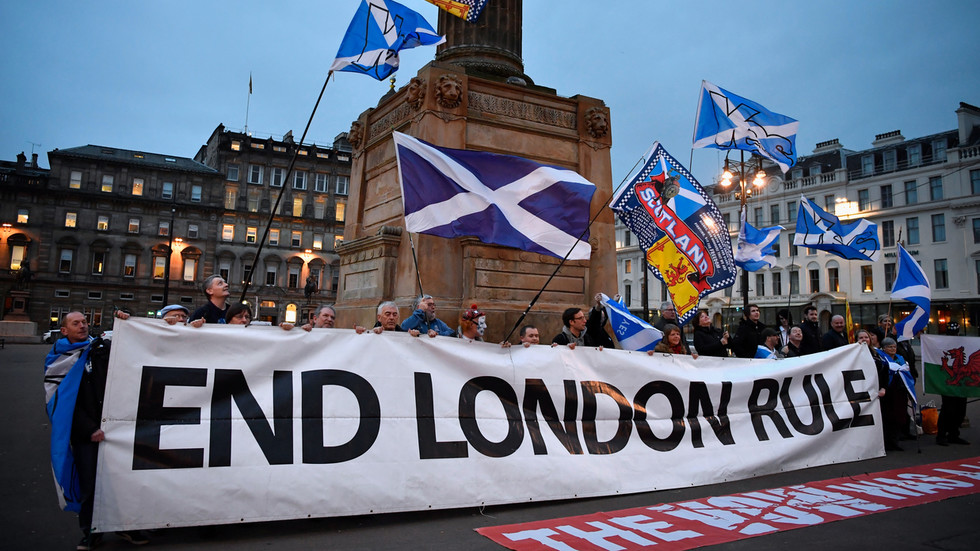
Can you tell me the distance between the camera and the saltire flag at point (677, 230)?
325 inches

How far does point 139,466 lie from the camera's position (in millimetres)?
4473

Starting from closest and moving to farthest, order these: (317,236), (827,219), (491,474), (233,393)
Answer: (233,393), (491,474), (827,219), (317,236)

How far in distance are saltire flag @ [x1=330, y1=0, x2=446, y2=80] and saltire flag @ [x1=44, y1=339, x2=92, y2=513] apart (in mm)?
4859

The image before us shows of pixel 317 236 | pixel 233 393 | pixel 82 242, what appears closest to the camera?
pixel 233 393

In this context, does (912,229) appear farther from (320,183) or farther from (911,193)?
(320,183)

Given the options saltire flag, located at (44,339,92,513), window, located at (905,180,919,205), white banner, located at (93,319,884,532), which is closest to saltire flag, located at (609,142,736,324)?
white banner, located at (93,319,884,532)

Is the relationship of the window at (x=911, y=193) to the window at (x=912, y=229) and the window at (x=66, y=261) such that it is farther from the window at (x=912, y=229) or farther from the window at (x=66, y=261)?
the window at (x=66, y=261)

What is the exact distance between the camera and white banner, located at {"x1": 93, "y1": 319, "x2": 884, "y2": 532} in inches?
181

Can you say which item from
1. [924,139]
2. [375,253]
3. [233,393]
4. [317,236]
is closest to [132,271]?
[317,236]

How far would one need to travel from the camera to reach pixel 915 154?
51.0 meters

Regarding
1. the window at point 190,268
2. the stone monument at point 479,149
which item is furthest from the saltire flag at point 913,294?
the window at point 190,268

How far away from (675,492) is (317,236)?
7367cm

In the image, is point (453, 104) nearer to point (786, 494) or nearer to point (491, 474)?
point (491, 474)

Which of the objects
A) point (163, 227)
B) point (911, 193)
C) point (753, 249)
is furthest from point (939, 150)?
point (163, 227)
